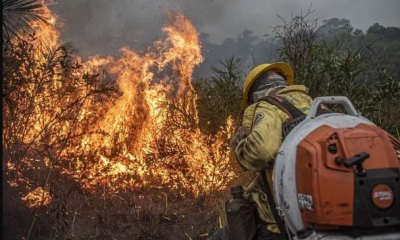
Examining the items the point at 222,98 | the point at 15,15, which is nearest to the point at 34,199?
the point at 15,15

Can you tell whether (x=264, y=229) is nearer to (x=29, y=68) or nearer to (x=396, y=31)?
(x=29, y=68)

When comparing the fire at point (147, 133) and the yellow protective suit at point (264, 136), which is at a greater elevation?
the fire at point (147, 133)

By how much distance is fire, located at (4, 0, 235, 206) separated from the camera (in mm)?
6791

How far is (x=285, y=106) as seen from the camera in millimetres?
2451

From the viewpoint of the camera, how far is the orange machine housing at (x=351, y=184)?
1863 mm

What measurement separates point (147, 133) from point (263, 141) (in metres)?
5.62

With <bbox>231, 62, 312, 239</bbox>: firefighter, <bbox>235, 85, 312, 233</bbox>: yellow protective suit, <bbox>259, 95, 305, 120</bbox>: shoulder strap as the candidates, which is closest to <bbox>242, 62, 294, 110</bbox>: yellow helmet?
<bbox>231, 62, 312, 239</bbox>: firefighter

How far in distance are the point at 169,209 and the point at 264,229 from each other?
3546mm

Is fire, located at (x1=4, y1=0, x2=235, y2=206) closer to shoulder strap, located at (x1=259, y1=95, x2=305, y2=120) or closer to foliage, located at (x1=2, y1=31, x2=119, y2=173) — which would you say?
foliage, located at (x1=2, y1=31, x2=119, y2=173)

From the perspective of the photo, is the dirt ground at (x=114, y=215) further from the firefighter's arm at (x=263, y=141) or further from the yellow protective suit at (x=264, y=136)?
the firefighter's arm at (x=263, y=141)

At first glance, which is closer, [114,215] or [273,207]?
[273,207]

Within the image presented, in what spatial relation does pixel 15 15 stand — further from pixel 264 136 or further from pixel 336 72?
pixel 336 72

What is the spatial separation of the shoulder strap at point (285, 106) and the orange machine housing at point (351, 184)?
18.2 inches

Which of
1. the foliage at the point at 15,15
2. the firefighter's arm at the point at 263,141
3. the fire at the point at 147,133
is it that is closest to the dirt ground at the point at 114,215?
the fire at the point at 147,133
